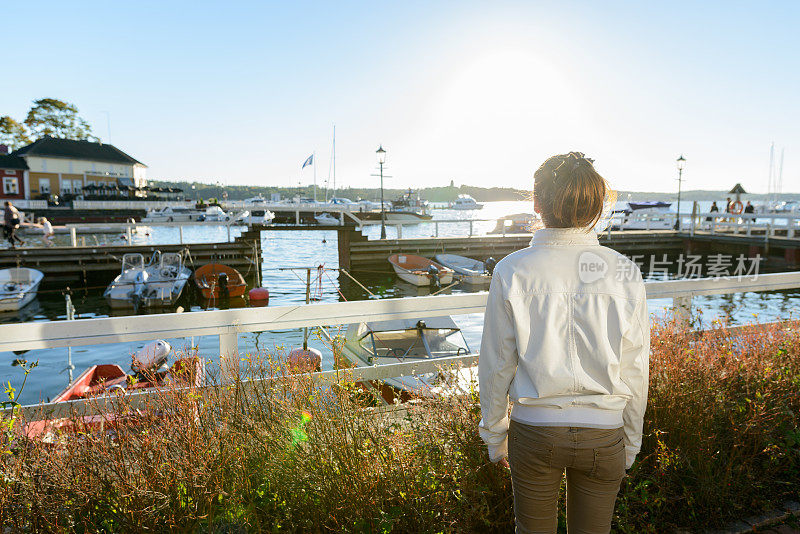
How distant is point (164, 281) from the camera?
21016mm

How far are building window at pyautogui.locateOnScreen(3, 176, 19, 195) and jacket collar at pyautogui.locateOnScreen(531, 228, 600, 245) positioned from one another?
86.2 meters

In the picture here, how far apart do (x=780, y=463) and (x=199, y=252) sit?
1042 inches

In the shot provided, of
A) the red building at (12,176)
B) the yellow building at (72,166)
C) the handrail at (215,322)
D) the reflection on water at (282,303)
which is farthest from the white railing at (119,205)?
the handrail at (215,322)

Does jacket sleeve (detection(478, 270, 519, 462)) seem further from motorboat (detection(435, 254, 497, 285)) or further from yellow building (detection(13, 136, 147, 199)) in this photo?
yellow building (detection(13, 136, 147, 199))

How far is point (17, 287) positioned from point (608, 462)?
973 inches

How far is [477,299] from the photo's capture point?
12.9 ft

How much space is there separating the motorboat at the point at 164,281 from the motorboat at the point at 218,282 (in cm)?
68

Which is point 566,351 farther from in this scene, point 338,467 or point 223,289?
point 223,289

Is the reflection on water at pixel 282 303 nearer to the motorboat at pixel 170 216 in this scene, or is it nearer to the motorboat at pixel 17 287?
the motorboat at pixel 17 287

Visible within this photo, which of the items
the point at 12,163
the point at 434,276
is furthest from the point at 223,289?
the point at 12,163

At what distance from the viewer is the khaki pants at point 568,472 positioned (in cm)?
173

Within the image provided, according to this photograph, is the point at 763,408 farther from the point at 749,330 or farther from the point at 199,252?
the point at 199,252

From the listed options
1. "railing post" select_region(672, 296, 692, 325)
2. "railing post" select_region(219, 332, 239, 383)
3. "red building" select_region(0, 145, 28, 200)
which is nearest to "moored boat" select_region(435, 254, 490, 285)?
"railing post" select_region(672, 296, 692, 325)

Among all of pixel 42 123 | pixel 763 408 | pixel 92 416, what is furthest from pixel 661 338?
pixel 42 123
